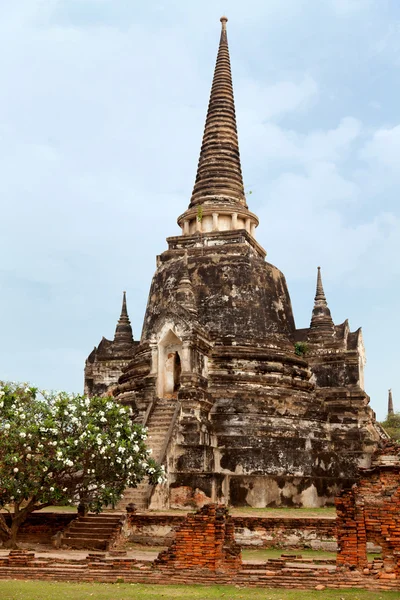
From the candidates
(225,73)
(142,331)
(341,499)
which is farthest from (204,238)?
(341,499)

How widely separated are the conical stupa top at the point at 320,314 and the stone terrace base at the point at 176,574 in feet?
51.8

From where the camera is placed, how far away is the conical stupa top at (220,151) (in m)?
30.1

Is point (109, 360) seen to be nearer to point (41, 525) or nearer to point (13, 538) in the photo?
point (41, 525)

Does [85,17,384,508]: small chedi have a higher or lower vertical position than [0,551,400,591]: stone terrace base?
higher

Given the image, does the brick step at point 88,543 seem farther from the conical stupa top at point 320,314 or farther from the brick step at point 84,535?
the conical stupa top at point 320,314

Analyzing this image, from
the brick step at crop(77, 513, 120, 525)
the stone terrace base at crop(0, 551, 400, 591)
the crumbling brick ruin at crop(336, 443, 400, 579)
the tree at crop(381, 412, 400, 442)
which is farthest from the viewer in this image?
the tree at crop(381, 412, 400, 442)

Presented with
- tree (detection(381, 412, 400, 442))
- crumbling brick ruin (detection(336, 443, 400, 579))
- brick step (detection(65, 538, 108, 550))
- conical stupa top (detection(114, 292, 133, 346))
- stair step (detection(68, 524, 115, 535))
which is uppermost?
conical stupa top (detection(114, 292, 133, 346))

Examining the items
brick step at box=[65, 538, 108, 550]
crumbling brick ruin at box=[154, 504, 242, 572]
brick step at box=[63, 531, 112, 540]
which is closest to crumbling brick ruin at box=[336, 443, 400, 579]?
crumbling brick ruin at box=[154, 504, 242, 572]

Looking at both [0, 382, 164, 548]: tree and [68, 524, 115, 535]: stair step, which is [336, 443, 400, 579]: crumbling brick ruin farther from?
[68, 524, 115, 535]: stair step

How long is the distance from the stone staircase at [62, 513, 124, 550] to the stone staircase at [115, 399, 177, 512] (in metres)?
1.86

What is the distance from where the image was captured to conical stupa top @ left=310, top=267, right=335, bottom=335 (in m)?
29.1

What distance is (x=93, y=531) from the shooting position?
17.7 m

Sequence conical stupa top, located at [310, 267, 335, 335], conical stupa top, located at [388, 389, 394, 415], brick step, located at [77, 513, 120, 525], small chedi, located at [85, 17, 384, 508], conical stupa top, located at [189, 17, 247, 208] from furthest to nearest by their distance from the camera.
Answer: conical stupa top, located at [388, 389, 394, 415] → conical stupa top, located at [189, 17, 247, 208] → conical stupa top, located at [310, 267, 335, 335] → small chedi, located at [85, 17, 384, 508] → brick step, located at [77, 513, 120, 525]

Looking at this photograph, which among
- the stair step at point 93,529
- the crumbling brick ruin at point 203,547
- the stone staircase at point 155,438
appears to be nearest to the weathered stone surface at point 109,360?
the stone staircase at point 155,438
